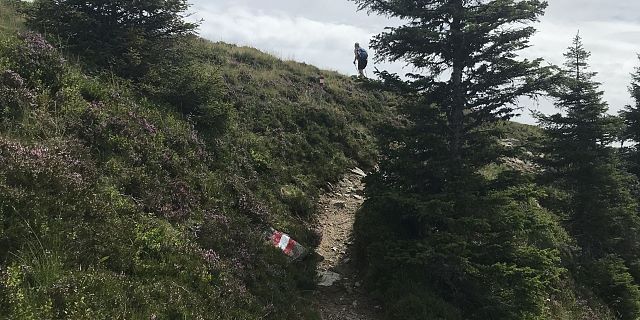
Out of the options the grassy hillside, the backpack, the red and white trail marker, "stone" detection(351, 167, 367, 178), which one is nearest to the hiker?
the backpack

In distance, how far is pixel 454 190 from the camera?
10.4 m

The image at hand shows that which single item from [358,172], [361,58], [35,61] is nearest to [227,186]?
[35,61]

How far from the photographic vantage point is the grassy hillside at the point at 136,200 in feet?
18.8

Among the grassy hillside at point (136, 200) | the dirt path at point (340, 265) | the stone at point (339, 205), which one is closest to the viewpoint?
the grassy hillside at point (136, 200)

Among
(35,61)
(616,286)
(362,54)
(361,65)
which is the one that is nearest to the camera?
(35,61)

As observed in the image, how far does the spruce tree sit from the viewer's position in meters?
9.72

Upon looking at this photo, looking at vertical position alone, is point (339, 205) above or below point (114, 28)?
below

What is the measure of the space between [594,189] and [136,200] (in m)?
16.2

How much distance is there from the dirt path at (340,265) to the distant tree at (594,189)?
28.0ft

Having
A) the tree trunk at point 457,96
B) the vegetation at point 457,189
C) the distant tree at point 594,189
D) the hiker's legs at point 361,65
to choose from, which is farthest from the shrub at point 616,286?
the hiker's legs at point 361,65

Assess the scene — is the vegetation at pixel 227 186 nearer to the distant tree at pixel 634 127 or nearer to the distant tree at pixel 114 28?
the distant tree at pixel 114 28

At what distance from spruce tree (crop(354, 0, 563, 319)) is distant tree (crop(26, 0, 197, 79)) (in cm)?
559

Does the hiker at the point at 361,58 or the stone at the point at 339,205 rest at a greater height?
the hiker at the point at 361,58

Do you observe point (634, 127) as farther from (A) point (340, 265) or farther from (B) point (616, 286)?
(A) point (340, 265)
